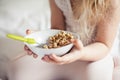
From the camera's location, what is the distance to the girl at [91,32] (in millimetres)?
787

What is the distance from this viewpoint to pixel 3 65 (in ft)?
3.03

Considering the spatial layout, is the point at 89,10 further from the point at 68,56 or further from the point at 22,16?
the point at 22,16

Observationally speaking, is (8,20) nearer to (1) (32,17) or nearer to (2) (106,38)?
(1) (32,17)

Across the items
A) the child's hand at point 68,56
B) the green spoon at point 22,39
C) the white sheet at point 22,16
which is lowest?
the white sheet at point 22,16

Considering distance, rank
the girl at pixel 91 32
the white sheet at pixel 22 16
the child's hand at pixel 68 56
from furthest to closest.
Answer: the white sheet at pixel 22 16 < the girl at pixel 91 32 < the child's hand at pixel 68 56

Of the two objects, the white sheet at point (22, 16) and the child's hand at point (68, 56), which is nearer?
the child's hand at point (68, 56)

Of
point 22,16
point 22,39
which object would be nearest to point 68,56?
point 22,39

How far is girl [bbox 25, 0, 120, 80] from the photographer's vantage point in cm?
79

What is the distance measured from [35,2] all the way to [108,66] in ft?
1.91

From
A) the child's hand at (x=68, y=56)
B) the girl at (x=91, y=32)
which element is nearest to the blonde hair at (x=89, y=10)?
the girl at (x=91, y=32)

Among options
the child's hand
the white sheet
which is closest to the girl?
the child's hand

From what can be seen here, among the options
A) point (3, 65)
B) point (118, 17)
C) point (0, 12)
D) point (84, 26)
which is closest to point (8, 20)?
point (0, 12)

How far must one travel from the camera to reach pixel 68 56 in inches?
27.0

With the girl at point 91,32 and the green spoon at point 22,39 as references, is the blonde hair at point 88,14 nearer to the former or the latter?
the girl at point 91,32
